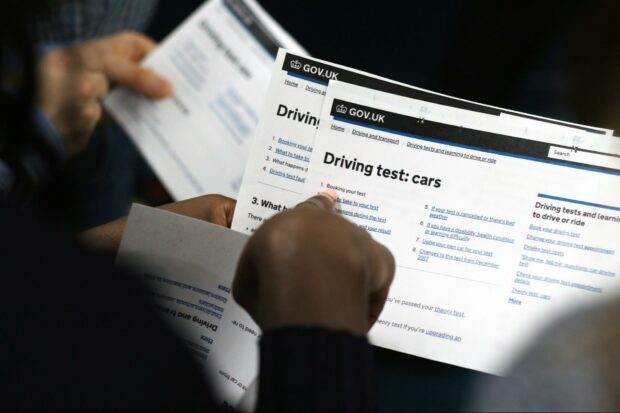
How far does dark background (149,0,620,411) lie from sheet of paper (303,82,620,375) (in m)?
0.30

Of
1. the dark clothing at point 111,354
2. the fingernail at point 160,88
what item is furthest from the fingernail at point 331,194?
the fingernail at point 160,88

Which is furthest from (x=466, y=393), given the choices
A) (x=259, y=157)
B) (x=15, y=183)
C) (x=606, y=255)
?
(x=15, y=183)

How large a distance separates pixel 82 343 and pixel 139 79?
0.55 m

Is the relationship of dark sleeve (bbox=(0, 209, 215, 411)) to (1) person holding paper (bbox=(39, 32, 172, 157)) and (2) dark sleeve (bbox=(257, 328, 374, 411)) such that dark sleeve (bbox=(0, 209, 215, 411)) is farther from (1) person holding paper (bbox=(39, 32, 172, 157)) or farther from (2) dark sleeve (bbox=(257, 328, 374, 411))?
(1) person holding paper (bbox=(39, 32, 172, 157))

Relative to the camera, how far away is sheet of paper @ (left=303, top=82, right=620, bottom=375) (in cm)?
59

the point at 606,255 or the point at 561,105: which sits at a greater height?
the point at 561,105

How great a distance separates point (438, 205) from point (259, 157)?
0.17m

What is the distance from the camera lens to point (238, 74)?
852mm

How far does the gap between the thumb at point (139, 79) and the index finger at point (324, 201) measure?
1.22 ft

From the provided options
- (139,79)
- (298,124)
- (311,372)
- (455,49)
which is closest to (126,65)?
(139,79)

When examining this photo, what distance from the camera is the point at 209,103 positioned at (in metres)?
0.86

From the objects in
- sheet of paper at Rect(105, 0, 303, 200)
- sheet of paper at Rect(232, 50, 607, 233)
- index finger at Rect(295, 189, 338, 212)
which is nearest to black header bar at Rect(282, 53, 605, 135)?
sheet of paper at Rect(232, 50, 607, 233)

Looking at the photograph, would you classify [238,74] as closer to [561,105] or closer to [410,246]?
[410,246]

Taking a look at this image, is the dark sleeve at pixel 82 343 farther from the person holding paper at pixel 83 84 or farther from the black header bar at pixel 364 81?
the person holding paper at pixel 83 84
